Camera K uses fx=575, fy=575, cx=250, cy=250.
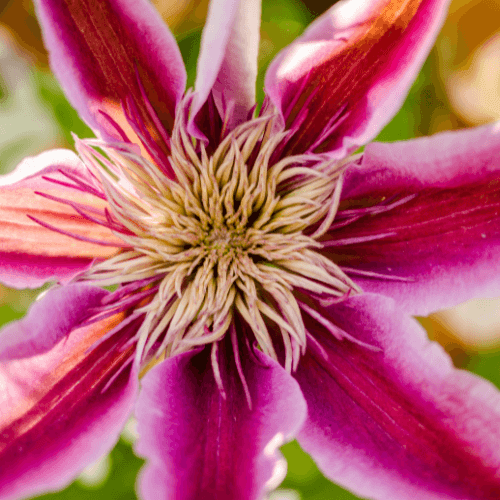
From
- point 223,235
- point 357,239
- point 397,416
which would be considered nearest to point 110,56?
point 223,235

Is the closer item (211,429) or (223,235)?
(211,429)

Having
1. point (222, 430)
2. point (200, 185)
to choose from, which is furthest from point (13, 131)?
point (222, 430)

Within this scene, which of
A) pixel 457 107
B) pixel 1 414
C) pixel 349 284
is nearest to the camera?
pixel 1 414

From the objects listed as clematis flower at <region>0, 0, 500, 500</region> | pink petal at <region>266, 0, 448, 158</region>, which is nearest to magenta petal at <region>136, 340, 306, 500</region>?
clematis flower at <region>0, 0, 500, 500</region>

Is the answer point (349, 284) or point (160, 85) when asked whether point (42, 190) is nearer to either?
point (160, 85)

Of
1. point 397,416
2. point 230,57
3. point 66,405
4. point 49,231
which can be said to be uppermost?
point 230,57

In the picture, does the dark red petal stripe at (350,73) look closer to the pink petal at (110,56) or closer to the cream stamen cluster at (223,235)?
the cream stamen cluster at (223,235)

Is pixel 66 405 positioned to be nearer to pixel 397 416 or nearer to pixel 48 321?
pixel 48 321
